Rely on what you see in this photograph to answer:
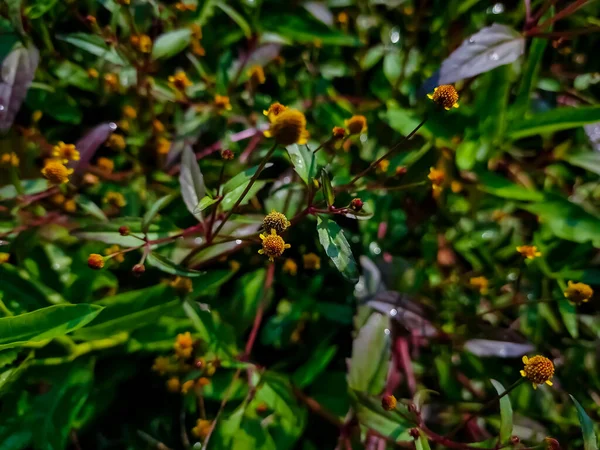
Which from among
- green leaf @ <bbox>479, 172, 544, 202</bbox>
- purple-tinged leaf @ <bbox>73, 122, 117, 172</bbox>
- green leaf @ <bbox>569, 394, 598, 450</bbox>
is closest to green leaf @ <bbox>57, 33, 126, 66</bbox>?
purple-tinged leaf @ <bbox>73, 122, 117, 172</bbox>

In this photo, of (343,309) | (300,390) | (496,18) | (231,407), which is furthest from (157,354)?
(496,18)

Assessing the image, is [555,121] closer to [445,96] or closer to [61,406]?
[445,96]

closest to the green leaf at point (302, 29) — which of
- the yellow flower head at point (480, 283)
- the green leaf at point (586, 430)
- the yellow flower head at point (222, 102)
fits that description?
the yellow flower head at point (222, 102)

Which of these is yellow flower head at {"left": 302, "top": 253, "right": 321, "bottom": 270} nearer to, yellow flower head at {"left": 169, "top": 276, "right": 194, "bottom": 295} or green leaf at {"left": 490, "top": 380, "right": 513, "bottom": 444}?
yellow flower head at {"left": 169, "top": 276, "right": 194, "bottom": 295}

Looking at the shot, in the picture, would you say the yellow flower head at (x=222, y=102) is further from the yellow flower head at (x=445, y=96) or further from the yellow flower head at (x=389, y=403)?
the yellow flower head at (x=389, y=403)

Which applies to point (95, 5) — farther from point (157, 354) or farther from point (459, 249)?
point (459, 249)

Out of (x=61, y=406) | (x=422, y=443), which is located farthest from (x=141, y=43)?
(x=422, y=443)
